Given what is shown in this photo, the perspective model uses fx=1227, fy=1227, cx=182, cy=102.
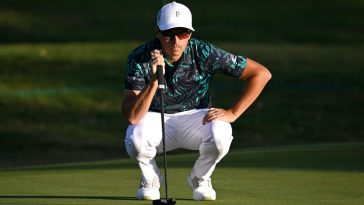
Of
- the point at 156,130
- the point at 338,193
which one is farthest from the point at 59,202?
the point at 338,193

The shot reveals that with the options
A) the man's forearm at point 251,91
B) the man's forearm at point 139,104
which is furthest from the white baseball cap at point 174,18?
the man's forearm at point 251,91

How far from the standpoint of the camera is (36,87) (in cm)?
2408

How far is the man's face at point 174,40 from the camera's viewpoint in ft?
26.1

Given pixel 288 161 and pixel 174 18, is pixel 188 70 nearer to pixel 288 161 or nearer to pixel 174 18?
pixel 174 18

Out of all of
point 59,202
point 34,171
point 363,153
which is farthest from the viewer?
point 363,153

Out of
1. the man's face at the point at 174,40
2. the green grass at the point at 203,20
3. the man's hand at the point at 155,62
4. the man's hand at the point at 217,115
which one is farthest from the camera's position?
the green grass at the point at 203,20

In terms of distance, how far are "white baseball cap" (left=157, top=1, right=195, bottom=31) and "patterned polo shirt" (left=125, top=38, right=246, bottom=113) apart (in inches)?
9.6

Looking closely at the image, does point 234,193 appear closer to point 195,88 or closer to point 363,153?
point 195,88

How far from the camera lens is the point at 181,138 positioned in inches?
328

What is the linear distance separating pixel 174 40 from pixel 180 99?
1.63 feet

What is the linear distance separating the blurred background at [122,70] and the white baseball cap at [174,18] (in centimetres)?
1011

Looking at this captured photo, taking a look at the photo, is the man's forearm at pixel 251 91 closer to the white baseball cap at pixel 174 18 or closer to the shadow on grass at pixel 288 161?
the white baseball cap at pixel 174 18

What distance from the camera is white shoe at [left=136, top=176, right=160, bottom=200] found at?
26.4 feet

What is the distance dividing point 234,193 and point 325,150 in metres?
4.48
